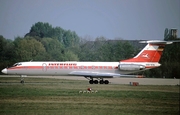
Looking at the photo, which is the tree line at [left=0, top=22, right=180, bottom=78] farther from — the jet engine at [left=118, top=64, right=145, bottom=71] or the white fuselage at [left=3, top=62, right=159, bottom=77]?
the white fuselage at [left=3, top=62, right=159, bottom=77]

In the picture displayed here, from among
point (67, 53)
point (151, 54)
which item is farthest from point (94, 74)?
point (67, 53)

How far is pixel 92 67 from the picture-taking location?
48.2 m

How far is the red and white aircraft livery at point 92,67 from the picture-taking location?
47562mm

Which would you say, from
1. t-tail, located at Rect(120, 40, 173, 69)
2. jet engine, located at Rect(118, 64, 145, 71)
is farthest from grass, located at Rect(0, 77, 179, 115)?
t-tail, located at Rect(120, 40, 173, 69)

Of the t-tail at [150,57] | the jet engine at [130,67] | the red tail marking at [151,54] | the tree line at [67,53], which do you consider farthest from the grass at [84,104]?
the tree line at [67,53]

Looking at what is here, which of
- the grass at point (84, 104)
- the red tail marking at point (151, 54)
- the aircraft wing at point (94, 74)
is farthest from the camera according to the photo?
the red tail marking at point (151, 54)

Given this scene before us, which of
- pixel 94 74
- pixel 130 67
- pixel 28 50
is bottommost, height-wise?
pixel 94 74

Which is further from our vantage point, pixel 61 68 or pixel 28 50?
pixel 28 50

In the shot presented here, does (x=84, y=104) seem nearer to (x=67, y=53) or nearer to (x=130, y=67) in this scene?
(x=130, y=67)

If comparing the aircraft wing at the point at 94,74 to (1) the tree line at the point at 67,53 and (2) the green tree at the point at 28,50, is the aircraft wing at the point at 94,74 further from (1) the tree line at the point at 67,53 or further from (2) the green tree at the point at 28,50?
(2) the green tree at the point at 28,50

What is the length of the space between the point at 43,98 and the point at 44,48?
6292 centimetres

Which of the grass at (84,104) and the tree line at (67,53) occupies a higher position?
the tree line at (67,53)

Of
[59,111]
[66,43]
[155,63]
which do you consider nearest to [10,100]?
[59,111]

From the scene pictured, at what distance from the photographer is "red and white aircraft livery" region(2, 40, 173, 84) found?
4756 cm
